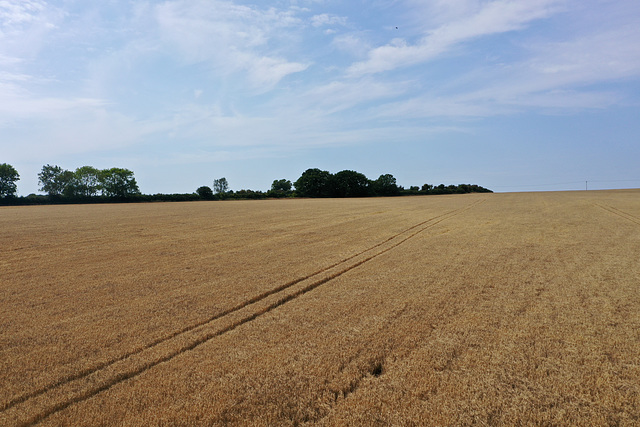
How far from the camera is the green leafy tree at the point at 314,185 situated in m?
101

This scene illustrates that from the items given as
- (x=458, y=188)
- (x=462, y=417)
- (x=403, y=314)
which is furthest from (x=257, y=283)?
(x=458, y=188)

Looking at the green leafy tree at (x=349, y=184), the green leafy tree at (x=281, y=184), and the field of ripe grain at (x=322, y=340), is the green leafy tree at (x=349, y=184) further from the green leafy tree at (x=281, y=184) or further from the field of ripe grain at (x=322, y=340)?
the field of ripe grain at (x=322, y=340)

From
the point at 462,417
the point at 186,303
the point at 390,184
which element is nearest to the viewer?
the point at 462,417

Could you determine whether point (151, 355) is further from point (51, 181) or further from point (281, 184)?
point (281, 184)

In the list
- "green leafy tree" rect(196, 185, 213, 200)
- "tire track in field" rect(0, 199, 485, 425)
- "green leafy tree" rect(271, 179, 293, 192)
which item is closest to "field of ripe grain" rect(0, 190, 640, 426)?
"tire track in field" rect(0, 199, 485, 425)

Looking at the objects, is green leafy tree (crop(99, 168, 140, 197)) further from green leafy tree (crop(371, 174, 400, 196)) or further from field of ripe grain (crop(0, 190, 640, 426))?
field of ripe grain (crop(0, 190, 640, 426))

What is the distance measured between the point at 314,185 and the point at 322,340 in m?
96.9

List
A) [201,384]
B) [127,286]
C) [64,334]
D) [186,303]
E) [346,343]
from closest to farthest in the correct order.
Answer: [201,384], [346,343], [64,334], [186,303], [127,286]

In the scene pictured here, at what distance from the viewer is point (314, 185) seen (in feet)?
334

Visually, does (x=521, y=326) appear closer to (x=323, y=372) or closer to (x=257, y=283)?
(x=323, y=372)

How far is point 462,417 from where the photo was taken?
144 inches

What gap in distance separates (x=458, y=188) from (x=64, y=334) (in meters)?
106

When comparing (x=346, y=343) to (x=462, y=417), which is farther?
(x=346, y=343)

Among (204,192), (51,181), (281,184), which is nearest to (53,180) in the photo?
(51,181)
